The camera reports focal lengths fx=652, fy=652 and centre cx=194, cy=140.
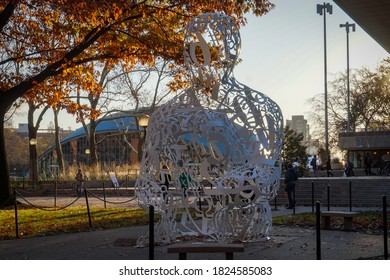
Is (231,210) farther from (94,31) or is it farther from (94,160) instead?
(94,160)

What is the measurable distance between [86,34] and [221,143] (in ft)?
40.2

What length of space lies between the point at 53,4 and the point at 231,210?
37.0 ft

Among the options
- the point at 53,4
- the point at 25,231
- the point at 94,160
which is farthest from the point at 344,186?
the point at 94,160

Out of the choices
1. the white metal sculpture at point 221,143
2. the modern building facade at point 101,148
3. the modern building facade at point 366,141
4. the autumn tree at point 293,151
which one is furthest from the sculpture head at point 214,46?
the modern building facade at point 101,148

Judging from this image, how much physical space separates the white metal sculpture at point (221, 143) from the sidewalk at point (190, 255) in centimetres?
61

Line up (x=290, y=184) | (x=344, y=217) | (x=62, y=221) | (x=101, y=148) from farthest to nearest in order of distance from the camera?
(x=101, y=148), (x=290, y=184), (x=62, y=221), (x=344, y=217)

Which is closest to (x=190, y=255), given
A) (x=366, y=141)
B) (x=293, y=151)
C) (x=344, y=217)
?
(x=344, y=217)

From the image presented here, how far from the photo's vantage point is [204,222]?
41.8 ft

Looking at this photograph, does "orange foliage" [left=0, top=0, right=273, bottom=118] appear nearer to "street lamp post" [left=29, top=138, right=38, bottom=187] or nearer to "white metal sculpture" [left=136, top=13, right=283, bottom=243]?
"white metal sculpture" [left=136, top=13, right=283, bottom=243]

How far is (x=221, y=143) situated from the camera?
11484 mm

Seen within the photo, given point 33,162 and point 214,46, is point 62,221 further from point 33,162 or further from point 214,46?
point 33,162

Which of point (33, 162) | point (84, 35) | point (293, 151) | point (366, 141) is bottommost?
point (33, 162)

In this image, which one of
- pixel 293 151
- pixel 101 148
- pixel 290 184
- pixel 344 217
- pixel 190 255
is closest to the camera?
pixel 190 255

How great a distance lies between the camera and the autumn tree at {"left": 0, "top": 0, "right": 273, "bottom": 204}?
2122cm
